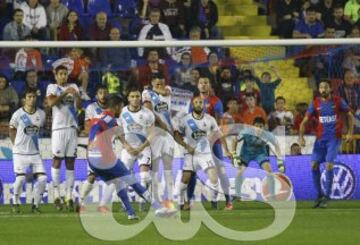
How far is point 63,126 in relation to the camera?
59.5ft

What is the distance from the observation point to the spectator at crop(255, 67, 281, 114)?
1717 centimetres

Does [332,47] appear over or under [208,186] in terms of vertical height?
over

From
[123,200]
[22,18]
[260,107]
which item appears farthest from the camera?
[22,18]

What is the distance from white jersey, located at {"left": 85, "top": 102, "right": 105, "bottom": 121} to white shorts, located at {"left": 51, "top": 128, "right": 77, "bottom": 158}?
0.51 m

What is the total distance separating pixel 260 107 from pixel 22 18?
6.16 meters

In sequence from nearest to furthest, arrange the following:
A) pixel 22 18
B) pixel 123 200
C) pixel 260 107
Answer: pixel 123 200 < pixel 260 107 < pixel 22 18

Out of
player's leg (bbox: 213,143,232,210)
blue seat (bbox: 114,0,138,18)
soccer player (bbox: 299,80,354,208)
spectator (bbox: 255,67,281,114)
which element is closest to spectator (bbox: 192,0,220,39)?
blue seat (bbox: 114,0,138,18)

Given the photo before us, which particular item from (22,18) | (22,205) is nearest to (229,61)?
(22,205)

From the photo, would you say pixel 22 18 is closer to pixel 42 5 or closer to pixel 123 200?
pixel 42 5

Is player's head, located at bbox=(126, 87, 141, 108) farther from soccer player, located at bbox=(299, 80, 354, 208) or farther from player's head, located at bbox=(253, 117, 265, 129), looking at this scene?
soccer player, located at bbox=(299, 80, 354, 208)

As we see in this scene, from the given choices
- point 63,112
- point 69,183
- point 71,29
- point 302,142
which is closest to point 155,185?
point 69,183

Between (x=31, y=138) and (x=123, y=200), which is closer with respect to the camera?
(x=123, y=200)

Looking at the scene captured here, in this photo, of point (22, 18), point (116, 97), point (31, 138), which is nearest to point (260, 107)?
point (116, 97)

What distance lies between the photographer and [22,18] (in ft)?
72.1
